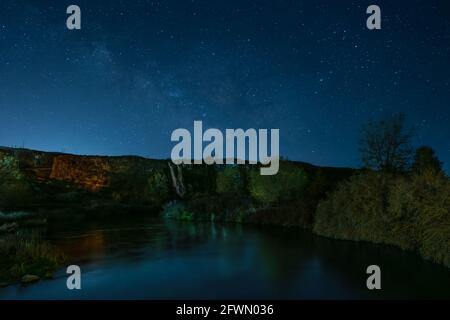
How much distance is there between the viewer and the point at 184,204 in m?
48.6

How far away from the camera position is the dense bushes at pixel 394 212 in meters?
18.6

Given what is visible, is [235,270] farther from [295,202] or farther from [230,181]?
[230,181]

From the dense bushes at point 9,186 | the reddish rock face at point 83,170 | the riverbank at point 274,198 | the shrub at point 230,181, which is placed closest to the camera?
the riverbank at point 274,198

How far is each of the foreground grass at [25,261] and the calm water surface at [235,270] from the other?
0.74 m

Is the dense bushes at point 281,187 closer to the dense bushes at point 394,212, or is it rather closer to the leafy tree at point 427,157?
the dense bushes at point 394,212

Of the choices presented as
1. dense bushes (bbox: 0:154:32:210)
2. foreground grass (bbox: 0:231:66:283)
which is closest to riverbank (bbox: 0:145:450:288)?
dense bushes (bbox: 0:154:32:210)

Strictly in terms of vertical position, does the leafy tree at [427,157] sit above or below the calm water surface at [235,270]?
above

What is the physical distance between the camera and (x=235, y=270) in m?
17.7

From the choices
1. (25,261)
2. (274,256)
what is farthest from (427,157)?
(25,261)

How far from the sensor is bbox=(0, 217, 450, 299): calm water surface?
13852 mm

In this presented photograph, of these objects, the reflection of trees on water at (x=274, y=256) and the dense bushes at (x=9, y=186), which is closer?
the reflection of trees on water at (x=274, y=256)

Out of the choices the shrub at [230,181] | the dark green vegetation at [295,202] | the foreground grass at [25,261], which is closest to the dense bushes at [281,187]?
the dark green vegetation at [295,202]

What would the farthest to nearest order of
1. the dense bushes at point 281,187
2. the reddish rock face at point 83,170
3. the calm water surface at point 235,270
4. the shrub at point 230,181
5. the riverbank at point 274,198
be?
the reddish rock face at point 83,170 < the shrub at point 230,181 < the dense bushes at point 281,187 < the riverbank at point 274,198 < the calm water surface at point 235,270
